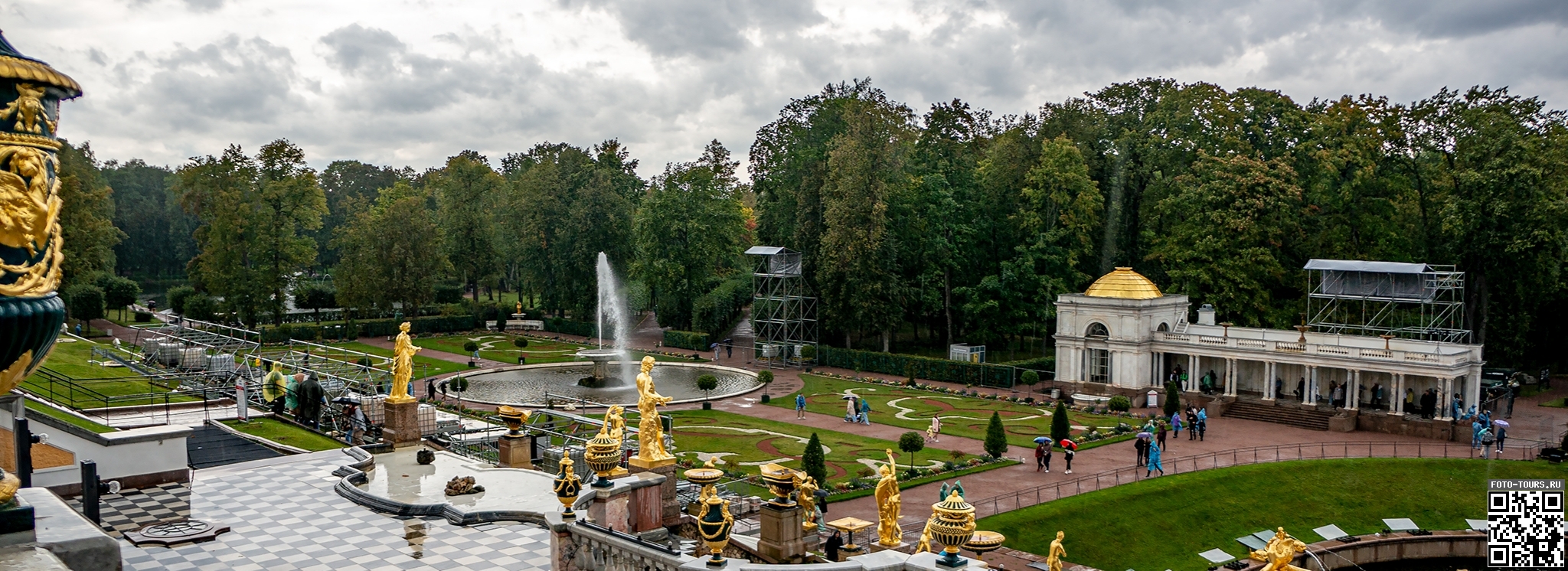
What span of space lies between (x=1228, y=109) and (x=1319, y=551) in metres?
31.4

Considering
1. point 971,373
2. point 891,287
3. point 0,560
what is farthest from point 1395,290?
point 0,560

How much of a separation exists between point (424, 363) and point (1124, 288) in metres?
35.0

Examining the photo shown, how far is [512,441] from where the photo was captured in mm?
24344

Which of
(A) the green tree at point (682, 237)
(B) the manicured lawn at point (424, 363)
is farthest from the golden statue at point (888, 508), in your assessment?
(A) the green tree at point (682, 237)

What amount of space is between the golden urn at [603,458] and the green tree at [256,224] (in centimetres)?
5342

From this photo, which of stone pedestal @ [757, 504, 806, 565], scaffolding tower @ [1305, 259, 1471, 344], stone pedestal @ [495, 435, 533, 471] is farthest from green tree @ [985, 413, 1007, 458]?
scaffolding tower @ [1305, 259, 1471, 344]

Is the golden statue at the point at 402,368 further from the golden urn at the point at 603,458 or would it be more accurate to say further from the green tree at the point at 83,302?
the green tree at the point at 83,302

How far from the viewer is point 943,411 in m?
41.8

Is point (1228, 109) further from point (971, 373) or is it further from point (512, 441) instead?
point (512, 441)

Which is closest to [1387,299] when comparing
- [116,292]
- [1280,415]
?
[1280,415]

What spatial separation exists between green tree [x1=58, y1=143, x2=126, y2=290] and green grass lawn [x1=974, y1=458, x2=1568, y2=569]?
149ft

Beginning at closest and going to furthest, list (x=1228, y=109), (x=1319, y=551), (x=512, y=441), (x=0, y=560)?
(x=0, y=560)
(x=512, y=441)
(x=1319, y=551)
(x=1228, y=109)

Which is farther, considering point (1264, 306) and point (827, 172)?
point (827, 172)

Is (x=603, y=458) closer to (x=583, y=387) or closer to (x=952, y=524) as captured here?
(x=952, y=524)
